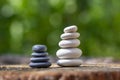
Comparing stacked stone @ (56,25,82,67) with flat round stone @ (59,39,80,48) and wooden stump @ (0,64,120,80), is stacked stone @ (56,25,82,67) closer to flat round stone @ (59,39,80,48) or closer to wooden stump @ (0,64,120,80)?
flat round stone @ (59,39,80,48)

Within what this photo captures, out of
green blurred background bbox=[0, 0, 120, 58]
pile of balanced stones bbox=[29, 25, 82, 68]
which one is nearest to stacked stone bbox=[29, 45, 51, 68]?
pile of balanced stones bbox=[29, 25, 82, 68]

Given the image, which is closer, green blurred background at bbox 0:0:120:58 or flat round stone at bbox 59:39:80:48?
flat round stone at bbox 59:39:80:48

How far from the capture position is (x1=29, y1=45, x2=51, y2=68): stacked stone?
1.82 meters

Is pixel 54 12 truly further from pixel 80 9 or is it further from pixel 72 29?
pixel 72 29

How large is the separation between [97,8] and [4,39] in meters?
1.07

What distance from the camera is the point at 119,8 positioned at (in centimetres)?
486

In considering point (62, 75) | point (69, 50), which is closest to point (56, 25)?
point (69, 50)

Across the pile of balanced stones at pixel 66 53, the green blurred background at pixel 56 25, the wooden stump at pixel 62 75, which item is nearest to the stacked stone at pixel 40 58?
the pile of balanced stones at pixel 66 53

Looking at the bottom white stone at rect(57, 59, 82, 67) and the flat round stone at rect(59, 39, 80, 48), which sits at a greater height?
the flat round stone at rect(59, 39, 80, 48)

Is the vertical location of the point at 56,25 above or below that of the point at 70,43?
above

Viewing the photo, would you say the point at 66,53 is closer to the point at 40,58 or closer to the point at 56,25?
the point at 40,58

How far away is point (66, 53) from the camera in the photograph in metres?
1.86

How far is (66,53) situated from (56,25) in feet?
10.5

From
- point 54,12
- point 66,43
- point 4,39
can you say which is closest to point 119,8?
point 54,12
